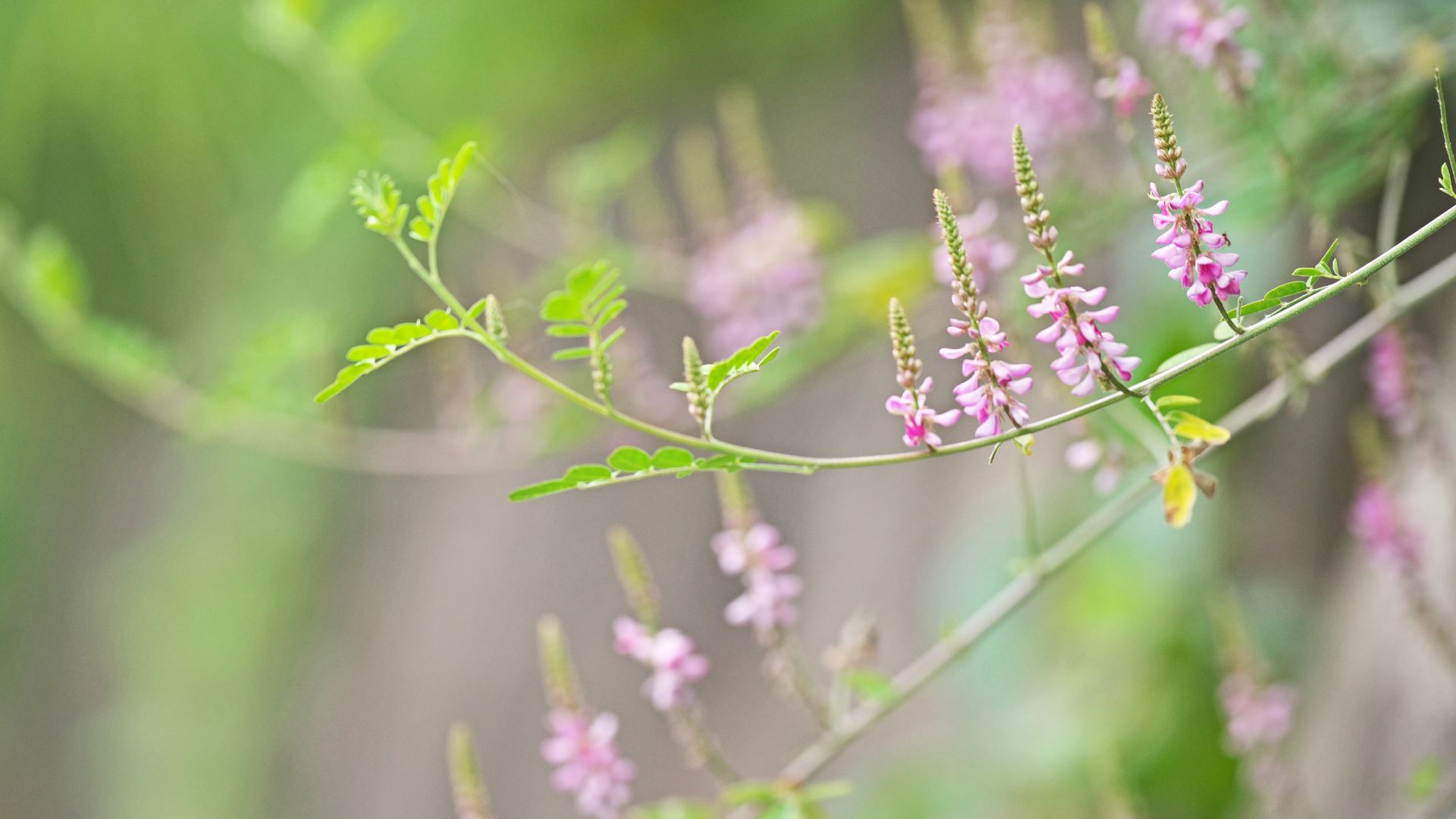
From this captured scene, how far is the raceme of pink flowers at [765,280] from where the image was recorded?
3.37ft

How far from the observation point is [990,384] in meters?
0.38

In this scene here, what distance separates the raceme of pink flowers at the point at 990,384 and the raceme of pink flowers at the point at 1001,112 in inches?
22.6

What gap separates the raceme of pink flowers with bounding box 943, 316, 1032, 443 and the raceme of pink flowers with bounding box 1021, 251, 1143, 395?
1 cm

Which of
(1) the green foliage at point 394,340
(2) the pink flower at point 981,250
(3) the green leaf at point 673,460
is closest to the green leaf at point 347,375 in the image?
(1) the green foliage at point 394,340

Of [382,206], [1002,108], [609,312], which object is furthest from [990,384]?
[1002,108]

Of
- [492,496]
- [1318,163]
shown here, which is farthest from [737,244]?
[492,496]

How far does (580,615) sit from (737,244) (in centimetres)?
102

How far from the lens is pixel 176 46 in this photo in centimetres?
210

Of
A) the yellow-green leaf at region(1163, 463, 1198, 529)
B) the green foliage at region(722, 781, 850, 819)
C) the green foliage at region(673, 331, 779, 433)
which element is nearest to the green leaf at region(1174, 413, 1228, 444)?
the yellow-green leaf at region(1163, 463, 1198, 529)

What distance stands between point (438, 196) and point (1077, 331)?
0.78 ft

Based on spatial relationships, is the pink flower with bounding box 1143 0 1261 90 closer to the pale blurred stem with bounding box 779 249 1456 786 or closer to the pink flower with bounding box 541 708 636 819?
the pale blurred stem with bounding box 779 249 1456 786

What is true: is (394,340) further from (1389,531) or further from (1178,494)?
(1389,531)

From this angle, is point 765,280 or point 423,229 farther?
point 765,280

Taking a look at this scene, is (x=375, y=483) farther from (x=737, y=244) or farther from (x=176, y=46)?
(x=737, y=244)
